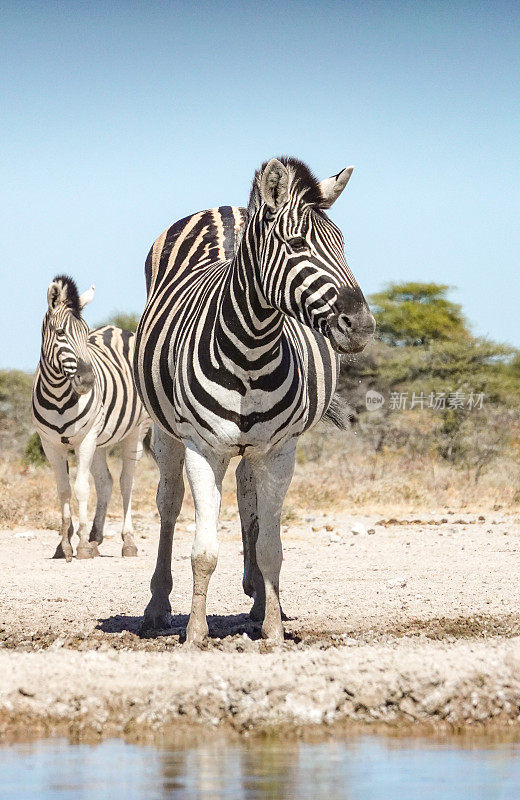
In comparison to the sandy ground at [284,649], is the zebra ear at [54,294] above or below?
above

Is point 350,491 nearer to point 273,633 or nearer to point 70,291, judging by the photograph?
point 70,291

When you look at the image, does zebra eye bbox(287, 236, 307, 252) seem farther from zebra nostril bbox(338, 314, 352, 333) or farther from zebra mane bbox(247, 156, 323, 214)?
zebra nostril bbox(338, 314, 352, 333)

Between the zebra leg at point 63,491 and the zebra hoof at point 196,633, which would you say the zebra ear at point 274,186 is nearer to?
the zebra hoof at point 196,633

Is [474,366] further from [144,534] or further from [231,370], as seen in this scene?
[231,370]

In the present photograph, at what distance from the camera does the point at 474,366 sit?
28500mm

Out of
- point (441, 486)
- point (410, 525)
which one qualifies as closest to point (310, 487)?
point (441, 486)

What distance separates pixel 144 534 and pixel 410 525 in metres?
3.16

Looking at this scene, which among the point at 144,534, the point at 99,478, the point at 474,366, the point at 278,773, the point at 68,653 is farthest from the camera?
the point at 474,366

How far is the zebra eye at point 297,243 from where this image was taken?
5.56 meters

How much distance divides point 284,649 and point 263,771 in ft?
6.43

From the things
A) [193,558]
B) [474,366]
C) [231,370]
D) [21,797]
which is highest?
[474,366]

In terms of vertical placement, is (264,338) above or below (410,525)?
above

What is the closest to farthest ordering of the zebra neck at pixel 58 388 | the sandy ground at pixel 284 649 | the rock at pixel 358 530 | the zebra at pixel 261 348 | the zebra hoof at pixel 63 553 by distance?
the sandy ground at pixel 284 649, the zebra at pixel 261 348, the zebra hoof at pixel 63 553, the zebra neck at pixel 58 388, the rock at pixel 358 530

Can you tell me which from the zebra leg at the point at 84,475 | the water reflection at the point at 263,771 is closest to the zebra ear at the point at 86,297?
the zebra leg at the point at 84,475
